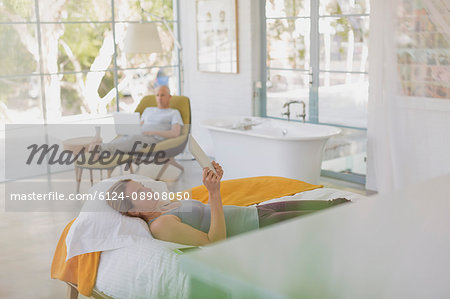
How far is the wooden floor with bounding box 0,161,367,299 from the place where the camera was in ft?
10.9

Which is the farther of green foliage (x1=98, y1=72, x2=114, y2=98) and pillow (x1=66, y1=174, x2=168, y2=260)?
green foliage (x1=98, y1=72, x2=114, y2=98)

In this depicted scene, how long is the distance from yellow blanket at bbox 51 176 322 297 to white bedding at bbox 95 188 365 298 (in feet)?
0.17

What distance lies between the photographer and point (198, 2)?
6.80 meters

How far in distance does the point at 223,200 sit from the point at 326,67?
2833 mm

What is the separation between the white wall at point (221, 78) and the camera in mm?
6285

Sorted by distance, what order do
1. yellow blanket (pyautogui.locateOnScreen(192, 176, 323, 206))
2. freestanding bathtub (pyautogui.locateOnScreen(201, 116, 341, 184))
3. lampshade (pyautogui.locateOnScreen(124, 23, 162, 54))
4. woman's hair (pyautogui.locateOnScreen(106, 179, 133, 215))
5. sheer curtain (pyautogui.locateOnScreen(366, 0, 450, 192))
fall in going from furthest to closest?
lampshade (pyautogui.locateOnScreen(124, 23, 162, 54))
freestanding bathtub (pyautogui.locateOnScreen(201, 116, 341, 184))
sheer curtain (pyautogui.locateOnScreen(366, 0, 450, 192))
yellow blanket (pyautogui.locateOnScreen(192, 176, 323, 206))
woman's hair (pyautogui.locateOnScreen(106, 179, 133, 215))

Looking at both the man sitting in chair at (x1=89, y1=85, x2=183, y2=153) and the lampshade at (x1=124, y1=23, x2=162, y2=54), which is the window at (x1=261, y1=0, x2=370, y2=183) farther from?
the lampshade at (x1=124, y1=23, x2=162, y2=54)

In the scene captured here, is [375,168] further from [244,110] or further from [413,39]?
[244,110]

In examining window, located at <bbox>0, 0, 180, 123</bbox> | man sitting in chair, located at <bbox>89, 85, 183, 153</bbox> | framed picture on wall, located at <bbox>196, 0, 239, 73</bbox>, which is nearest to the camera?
man sitting in chair, located at <bbox>89, 85, 183, 153</bbox>

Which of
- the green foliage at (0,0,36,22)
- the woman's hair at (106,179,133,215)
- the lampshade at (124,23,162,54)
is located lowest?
the woman's hair at (106,179,133,215)

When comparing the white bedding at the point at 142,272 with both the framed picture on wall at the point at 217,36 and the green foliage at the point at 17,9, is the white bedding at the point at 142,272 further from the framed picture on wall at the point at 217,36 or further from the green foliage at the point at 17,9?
the framed picture on wall at the point at 217,36

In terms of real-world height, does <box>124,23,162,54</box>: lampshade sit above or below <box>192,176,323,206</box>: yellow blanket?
above

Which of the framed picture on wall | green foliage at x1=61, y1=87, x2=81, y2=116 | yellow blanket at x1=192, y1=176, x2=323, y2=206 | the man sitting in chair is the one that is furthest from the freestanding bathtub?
green foliage at x1=61, y1=87, x2=81, y2=116

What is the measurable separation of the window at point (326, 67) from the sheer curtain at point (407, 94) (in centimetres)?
33
